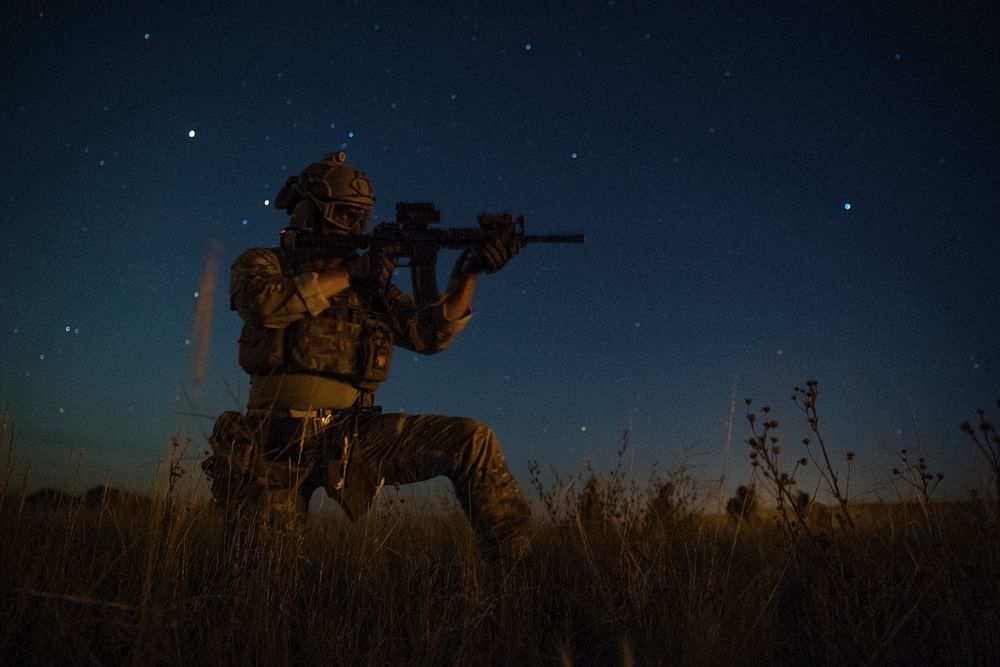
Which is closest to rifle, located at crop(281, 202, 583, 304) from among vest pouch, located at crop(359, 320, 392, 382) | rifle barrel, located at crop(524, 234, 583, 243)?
rifle barrel, located at crop(524, 234, 583, 243)

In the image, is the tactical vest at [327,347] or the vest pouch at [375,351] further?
the vest pouch at [375,351]

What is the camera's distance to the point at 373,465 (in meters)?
4.01

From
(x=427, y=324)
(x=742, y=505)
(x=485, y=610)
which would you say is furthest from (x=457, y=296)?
(x=742, y=505)

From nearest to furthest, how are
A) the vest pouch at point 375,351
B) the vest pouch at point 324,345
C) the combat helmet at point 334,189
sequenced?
the vest pouch at point 324,345 < the vest pouch at point 375,351 < the combat helmet at point 334,189

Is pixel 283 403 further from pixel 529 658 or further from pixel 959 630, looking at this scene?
pixel 959 630

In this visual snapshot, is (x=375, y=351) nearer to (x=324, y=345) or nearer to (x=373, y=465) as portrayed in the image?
(x=324, y=345)

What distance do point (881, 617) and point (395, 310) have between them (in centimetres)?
357

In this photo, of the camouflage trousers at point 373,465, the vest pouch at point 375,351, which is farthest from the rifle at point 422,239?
the camouflage trousers at point 373,465

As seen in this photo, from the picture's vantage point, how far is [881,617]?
8.86ft

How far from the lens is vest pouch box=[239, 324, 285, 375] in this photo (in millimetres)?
4211

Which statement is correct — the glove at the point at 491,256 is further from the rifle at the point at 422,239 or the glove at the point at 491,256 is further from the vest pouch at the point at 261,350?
the vest pouch at the point at 261,350

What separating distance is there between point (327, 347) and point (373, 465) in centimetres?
86

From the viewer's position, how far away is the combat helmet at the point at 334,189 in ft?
15.6

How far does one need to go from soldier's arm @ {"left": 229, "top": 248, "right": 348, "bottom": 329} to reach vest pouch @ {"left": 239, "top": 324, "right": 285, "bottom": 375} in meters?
0.08
